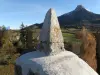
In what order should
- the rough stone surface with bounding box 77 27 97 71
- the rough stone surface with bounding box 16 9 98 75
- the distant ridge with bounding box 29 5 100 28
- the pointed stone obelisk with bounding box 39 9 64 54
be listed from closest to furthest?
1. the rough stone surface with bounding box 16 9 98 75
2. the pointed stone obelisk with bounding box 39 9 64 54
3. the rough stone surface with bounding box 77 27 97 71
4. the distant ridge with bounding box 29 5 100 28

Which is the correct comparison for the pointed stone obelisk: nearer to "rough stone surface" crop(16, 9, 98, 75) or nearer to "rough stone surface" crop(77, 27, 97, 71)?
"rough stone surface" crop(16, 9, 98, 75)

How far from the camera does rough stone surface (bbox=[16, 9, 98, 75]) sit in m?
3.92

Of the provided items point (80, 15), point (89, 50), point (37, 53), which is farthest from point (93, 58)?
point (80, 15)

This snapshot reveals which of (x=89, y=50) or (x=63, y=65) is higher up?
(x=63, y=65)

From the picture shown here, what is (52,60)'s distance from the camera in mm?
4090

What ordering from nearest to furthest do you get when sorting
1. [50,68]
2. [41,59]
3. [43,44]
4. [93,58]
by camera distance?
[50,68]
[41,59]
[43,44]
[93,58]

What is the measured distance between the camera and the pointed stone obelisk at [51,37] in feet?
14.3

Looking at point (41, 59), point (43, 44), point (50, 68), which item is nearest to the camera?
point (50, 68)

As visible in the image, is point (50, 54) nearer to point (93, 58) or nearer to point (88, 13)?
point (93, 58)

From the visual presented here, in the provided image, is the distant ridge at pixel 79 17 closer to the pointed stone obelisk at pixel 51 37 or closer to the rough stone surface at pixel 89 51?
the rough stone surface at pixel 89 51

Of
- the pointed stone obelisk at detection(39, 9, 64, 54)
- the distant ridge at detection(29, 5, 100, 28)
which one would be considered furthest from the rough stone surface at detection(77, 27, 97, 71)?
the distant ridge at detection(29, 5, 100, 28)

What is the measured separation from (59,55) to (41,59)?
309 millimetres

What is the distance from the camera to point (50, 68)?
12.8 ft

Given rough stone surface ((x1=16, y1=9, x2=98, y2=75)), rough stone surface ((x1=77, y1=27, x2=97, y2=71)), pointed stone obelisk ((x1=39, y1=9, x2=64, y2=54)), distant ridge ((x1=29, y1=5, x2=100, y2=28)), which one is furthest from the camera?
distant ridge ((x1=29, y1=5, x2=100, y2=28))
